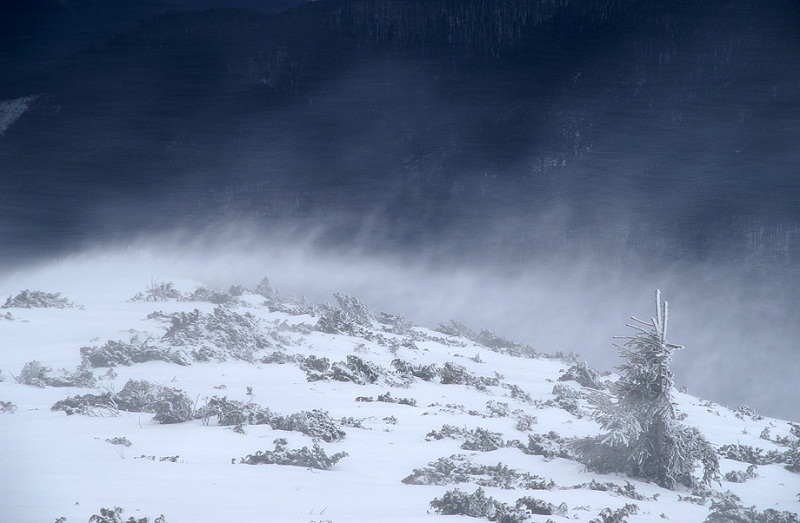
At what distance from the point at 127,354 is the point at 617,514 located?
1067cm

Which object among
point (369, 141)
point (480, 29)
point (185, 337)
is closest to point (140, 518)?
point (185, 337)

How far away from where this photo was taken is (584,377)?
52.0 feet

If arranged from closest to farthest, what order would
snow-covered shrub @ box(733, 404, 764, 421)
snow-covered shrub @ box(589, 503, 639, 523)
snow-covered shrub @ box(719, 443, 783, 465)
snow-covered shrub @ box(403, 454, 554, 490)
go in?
snow-covered shrub @ box(589, 503, 639, 523) → snow-covered shrub @ box(403, 454, 554, 490) → snow-covered shrub @ box(719, 443, 783, 465) → snow-covered shrub @ box(733, 404, 764, 421)

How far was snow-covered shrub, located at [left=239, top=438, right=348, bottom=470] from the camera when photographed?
7125mm

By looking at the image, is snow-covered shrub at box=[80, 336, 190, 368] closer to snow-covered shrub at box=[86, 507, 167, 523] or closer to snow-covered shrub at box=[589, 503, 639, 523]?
snow-covered shrub at box=[86, 507, 167, 523]

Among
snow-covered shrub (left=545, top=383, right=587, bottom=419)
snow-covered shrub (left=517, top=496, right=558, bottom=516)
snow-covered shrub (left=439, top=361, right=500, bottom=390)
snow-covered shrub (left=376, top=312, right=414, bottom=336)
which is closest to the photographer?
snow-covered shrub (left=517, top=496, right=558, bottom=516)

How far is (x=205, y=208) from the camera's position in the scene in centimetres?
2248

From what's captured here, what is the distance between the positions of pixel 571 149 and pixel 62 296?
29.9 metres

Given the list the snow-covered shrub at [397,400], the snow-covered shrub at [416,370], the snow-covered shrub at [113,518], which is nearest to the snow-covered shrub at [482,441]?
the snow-covered shrub at [397,400]

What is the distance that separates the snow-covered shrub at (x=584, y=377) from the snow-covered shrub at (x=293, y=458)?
398 inches

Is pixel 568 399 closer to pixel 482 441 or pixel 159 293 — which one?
pixel 482 441

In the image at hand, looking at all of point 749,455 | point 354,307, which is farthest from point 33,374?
point 749,455

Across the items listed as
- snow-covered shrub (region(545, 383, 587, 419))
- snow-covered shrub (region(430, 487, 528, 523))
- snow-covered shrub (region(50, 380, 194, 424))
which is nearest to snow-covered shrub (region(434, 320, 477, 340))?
snow-covered shrub (region(545, 383, 587, 419))

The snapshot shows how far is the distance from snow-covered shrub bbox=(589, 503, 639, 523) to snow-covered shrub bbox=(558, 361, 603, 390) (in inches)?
364
